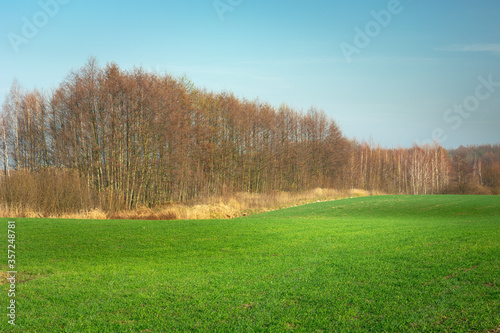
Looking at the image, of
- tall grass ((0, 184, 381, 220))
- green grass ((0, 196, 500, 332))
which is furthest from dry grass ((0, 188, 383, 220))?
green grass ((0, 196, 500, 332))

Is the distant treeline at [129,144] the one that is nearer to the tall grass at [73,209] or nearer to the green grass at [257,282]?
the tall grass at [73,209]

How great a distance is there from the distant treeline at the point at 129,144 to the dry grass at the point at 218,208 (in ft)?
2.16

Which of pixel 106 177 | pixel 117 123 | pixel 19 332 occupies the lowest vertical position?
pixel 19 332

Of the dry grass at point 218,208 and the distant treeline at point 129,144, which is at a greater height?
the distant treeline at point 129,144

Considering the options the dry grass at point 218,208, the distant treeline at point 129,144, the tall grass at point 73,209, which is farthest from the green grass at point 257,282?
the distant treeline at point 129,144

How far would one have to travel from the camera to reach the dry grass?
61.1 feet

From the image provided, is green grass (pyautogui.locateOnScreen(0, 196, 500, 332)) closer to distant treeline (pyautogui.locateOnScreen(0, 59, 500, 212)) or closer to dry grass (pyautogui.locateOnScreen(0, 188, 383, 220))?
dry grass (pyautogui.locateOnScreen(0, 188, 383, 220))

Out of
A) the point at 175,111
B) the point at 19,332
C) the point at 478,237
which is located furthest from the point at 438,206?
the point at 19,332

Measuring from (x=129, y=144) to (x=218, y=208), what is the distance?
7.09m

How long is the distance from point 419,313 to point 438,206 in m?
21.5

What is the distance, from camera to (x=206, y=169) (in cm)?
3131

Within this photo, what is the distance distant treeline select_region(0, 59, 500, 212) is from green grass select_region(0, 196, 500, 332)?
28.7 feet

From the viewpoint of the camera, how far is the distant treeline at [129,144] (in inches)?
798

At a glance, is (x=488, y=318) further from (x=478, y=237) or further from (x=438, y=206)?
(x=438, y=206)
